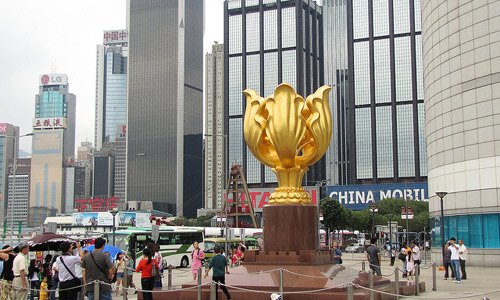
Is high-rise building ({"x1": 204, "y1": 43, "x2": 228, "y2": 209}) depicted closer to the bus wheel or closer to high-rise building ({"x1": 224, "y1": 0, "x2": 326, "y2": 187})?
high-rise building ({"x1": 224, "y1": 0, "x2": 326, "y2": 187})

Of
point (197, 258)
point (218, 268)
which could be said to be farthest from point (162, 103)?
point (218, 268)

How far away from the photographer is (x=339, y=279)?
16.5 m

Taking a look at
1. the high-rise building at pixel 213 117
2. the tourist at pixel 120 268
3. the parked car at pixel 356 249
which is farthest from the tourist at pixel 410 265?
the high-rise building at pixel 213 117

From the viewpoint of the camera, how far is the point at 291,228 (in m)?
18.7

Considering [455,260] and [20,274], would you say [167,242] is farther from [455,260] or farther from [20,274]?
[20,274]

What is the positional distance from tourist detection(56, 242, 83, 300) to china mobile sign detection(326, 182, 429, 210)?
9317 cm

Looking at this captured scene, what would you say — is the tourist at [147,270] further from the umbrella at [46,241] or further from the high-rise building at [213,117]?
the high-rise building at [213,117]

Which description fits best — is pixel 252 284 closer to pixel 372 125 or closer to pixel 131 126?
pixel 372 125

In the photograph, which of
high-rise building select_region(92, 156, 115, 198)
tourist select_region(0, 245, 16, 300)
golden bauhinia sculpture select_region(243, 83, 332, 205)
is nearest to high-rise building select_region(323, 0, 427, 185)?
high-rise building select_region(92, 156, 115, 198)

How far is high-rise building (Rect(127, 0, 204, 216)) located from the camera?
16212 centimetres

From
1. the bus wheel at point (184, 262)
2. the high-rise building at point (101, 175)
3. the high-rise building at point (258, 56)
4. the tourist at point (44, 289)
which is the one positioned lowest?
the bus wheel at point (184, 262)

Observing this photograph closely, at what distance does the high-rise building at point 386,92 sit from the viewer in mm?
116688

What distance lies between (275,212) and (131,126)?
148 metres

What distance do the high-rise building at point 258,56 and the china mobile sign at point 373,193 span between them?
20.8 meters
